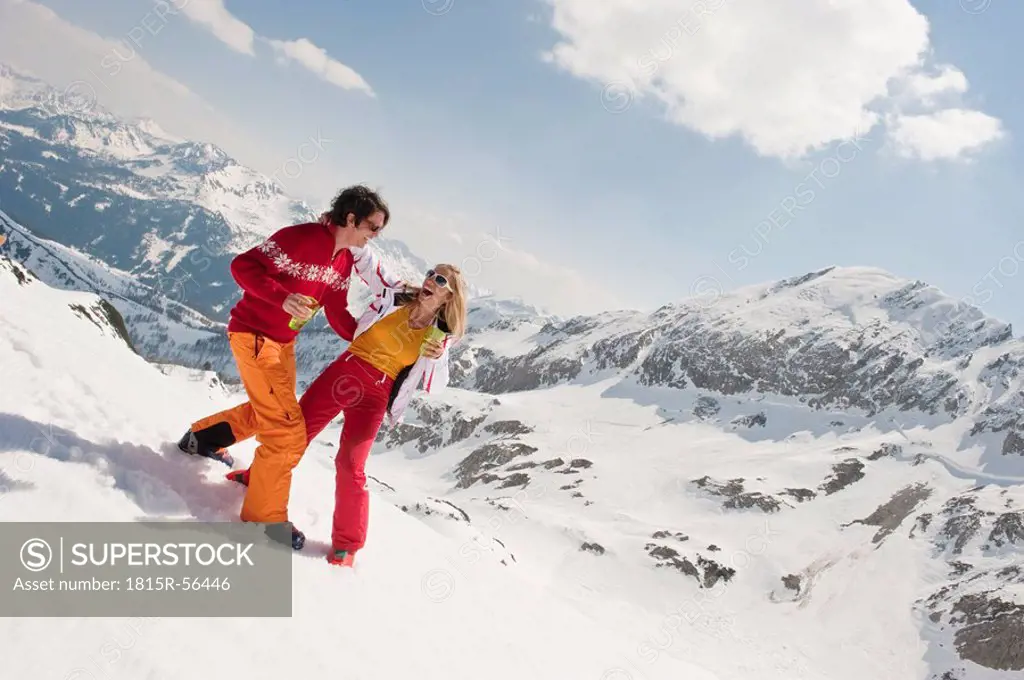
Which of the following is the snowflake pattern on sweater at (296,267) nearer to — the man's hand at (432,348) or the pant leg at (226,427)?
→ the man's hand at (432,348)

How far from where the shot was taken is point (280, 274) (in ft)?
18.0

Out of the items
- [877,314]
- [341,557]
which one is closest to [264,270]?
[341,557]

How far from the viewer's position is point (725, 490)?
306 ft

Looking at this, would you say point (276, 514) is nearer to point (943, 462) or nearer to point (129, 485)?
point (129, 485)

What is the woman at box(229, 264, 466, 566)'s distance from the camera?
5.78 metres

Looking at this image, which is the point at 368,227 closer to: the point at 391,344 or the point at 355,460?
the point at 391,344

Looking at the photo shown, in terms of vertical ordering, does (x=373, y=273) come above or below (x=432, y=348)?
above

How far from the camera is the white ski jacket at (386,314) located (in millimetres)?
6195

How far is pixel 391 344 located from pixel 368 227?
1226mm

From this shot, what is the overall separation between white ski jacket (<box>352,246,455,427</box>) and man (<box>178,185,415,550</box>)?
0.34m

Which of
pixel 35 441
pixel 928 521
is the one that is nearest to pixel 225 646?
pixel 35 441

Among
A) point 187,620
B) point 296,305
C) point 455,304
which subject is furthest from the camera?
point 455,304

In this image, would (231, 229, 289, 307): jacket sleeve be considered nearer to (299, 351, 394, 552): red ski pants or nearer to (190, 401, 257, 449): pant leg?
Answer: (299, 351, 394, 552): red ski pants

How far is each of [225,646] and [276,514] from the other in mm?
1746
